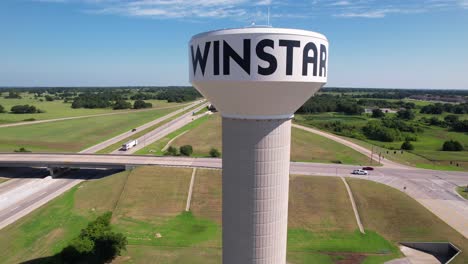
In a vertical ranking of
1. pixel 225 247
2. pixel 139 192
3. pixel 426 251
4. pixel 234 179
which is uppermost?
pixel 234 179

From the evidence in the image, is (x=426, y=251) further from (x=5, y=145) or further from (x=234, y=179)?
(x=5, y=145)

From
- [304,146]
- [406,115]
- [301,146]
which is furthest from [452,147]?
[406,115]

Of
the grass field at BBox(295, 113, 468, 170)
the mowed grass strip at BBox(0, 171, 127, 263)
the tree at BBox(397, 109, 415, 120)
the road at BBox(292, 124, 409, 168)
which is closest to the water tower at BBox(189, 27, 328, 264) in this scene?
the mowed grass strip at BBox(0, 171, 127, 263)

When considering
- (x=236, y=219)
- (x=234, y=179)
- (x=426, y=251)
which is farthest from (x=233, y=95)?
(x=426, y=251)

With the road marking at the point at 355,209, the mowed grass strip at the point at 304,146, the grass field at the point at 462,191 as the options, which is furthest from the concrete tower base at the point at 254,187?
the mowed grass strip at the point at 304,146

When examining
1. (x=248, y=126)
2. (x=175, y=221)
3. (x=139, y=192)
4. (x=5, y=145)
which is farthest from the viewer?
(x=5, y=145)

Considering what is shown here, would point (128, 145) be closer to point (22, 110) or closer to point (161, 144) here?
point (161, 144)
